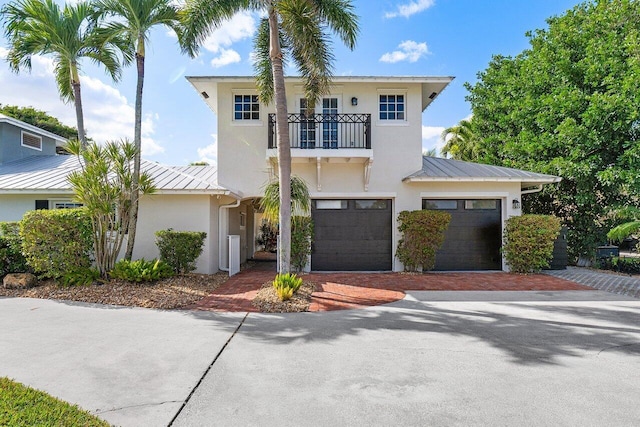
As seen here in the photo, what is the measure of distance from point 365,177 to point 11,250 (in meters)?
10.5

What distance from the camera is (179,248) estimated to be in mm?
9891

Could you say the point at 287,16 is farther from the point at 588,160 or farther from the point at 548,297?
the point at 588,160

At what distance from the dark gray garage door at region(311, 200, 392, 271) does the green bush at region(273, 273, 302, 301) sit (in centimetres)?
389

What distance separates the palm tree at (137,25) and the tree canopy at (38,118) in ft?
80.9

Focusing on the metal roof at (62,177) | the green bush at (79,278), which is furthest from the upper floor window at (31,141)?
the green bush at (79,278)

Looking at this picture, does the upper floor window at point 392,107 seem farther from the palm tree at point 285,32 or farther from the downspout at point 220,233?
the downspout at point 220,233

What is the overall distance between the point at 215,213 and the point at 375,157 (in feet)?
19.2

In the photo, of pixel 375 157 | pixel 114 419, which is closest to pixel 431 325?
pixel 114 419

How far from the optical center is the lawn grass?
2.96 metres

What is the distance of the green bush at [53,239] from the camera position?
870 centimetres

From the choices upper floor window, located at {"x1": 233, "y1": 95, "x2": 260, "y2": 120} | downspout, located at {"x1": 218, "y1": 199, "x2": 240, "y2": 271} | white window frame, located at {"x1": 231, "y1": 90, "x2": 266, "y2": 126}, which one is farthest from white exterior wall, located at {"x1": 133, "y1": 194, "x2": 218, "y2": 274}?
upper floor window, located at {"x1": 233, "y1": 95, "x2": 260, "y2": 120}

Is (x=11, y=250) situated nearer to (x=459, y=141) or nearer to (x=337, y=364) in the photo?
(x=337, y=364)

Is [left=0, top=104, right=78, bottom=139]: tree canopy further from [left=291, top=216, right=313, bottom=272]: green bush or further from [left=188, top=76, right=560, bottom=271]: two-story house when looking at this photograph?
[left=291, top=216, right=313, bottom=272]: green bush

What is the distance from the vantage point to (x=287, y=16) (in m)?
8.71
